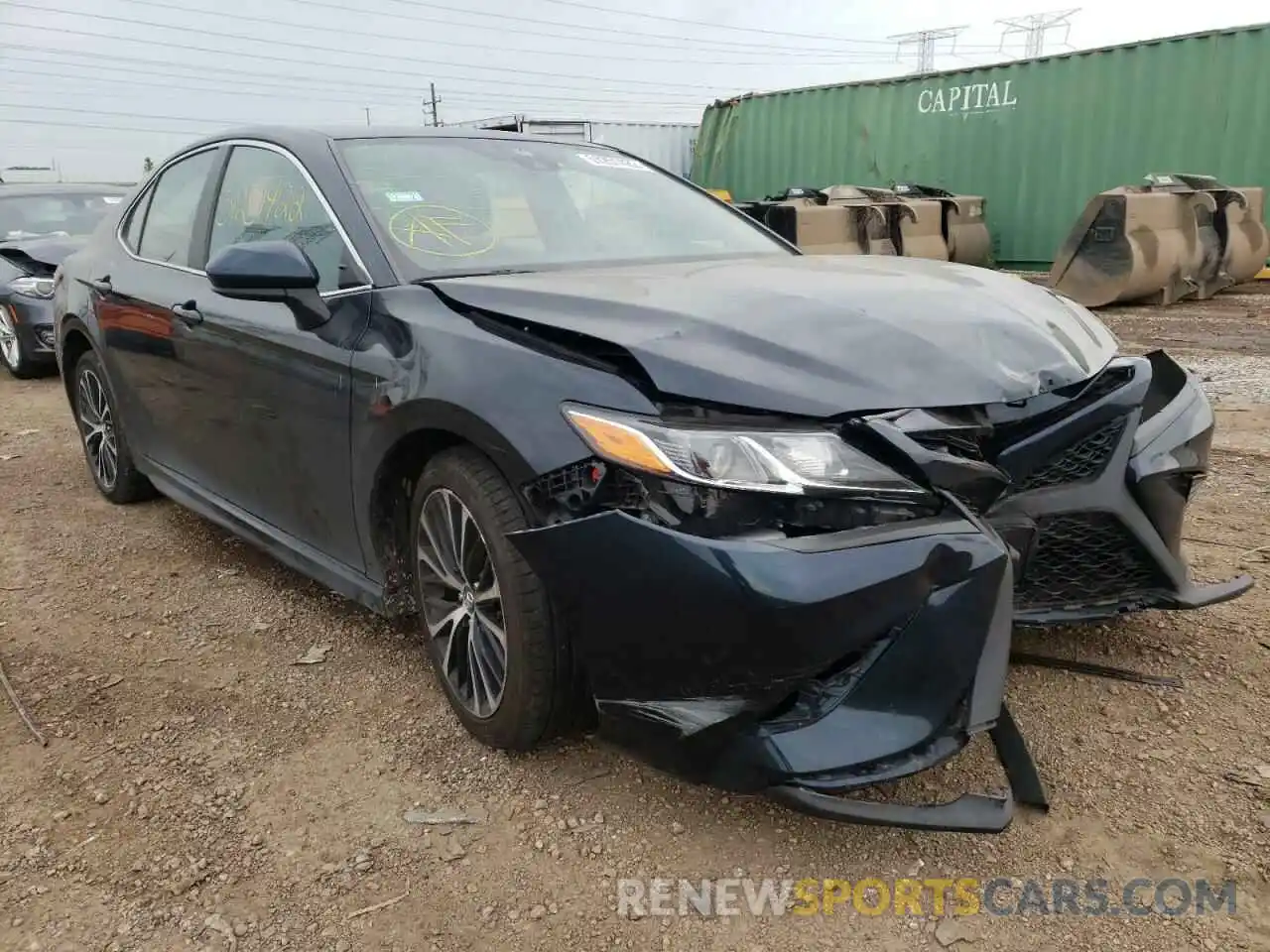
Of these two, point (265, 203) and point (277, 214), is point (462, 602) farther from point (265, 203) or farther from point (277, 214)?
point (265, 203)

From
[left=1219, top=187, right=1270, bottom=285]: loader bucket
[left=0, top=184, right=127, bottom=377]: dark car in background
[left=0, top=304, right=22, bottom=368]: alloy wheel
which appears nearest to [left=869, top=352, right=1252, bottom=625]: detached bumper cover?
[left=0, top=184, right=127, bottom=377]: dark car in background

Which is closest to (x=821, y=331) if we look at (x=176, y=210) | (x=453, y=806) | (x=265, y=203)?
(x=453, y=806)

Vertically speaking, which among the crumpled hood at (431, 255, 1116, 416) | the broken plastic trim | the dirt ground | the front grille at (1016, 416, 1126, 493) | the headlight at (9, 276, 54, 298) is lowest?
the dirt ground

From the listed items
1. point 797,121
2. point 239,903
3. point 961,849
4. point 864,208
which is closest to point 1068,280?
point 864,208

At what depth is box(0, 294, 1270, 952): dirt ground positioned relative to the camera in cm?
191

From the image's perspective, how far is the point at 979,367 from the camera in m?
2.01

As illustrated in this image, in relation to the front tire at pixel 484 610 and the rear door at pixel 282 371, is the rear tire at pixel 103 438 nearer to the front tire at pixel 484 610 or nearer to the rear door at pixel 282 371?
the rear door at pixel 282 371

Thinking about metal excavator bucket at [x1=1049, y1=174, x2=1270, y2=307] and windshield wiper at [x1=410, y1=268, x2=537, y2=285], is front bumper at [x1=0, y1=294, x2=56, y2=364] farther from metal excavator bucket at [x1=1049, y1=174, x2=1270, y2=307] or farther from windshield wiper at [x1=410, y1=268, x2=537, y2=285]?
metal excavator bucket at [x1=1049, y1=174, x2=1270, y2=307]

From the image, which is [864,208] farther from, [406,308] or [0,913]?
[0,913]

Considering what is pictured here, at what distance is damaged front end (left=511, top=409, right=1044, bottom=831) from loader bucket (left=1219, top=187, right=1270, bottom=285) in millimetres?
10256

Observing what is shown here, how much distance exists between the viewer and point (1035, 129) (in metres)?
12.4

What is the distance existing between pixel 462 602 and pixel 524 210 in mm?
1246

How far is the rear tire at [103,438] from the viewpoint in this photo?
14.1 ft

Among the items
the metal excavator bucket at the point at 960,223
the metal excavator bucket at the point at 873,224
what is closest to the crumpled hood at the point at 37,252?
the metal excavator bucket at the point at 873,224
